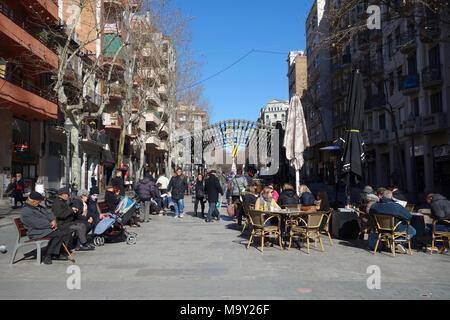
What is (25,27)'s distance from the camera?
22.1 metres

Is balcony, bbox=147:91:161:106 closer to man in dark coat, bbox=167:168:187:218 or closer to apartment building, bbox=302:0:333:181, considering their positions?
man in dark coat, bbox=167:168:187:218

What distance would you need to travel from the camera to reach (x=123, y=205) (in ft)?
32.9

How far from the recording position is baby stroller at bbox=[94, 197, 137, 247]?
9094 millimetres

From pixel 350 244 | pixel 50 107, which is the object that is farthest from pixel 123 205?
pixel 50 107

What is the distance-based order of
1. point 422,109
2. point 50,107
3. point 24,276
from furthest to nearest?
point 422,109, point 50,107, point 24,276

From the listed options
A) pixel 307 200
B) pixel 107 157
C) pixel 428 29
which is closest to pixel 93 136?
pixel 107 157

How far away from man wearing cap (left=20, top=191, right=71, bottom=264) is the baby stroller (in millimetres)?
1572

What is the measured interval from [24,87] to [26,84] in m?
1.09

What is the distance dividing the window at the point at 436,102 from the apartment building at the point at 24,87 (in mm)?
24389

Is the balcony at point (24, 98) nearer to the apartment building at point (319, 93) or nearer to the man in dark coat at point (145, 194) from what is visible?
the man in dark coat at point (145, 194)

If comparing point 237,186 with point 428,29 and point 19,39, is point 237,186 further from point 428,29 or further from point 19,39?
point 19,39

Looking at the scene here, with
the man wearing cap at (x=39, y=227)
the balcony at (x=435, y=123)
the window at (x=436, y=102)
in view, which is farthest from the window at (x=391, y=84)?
the man wearing cap at (x=39, y=227)

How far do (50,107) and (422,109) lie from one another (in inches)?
983

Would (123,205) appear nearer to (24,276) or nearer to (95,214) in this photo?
→ (95,214)
